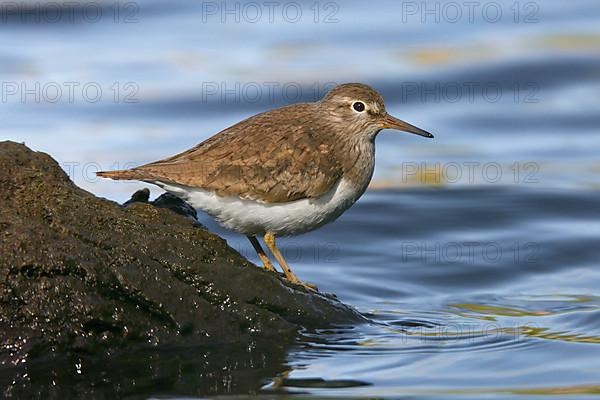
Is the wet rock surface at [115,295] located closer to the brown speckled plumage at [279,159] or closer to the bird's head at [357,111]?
the brown speckled plumage at [279,159]

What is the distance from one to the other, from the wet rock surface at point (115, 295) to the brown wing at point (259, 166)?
2.40 ft

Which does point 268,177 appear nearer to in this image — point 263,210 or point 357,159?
point 263,210

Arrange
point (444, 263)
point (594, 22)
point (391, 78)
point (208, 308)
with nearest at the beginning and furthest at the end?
point (208, 308), point (444, 263), point (391, 78), point (594, 22)

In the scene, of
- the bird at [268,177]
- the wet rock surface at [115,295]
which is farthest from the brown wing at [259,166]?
the wet rock surface at [115,295]

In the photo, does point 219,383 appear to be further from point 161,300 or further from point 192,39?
point 192,39

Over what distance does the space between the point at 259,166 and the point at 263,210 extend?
1.05 feet

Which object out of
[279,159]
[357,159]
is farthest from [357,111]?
[279,159]

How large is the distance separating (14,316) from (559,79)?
12.1 m

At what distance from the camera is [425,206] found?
14.1m

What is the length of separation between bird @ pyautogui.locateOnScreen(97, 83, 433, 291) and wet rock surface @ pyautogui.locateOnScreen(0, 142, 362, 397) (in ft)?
2.45

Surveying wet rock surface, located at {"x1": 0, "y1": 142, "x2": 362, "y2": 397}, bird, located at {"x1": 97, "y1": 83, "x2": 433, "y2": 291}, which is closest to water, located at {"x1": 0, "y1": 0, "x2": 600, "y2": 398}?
wet rock surface, located at {"x1": 0, "y1": 142, "x2": 362, "y2": 397}

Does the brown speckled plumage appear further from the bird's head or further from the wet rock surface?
the wet rock surface

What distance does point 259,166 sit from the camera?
9359 mm

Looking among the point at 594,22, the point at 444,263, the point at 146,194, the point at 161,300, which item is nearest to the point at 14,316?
the point at 161,300
